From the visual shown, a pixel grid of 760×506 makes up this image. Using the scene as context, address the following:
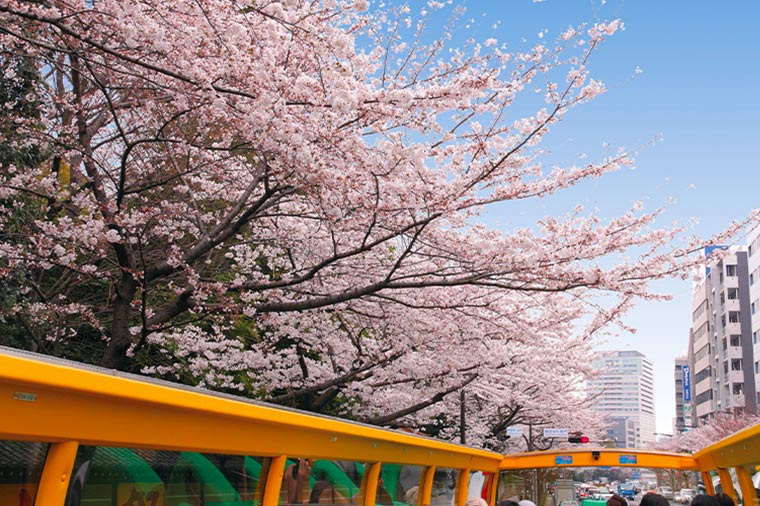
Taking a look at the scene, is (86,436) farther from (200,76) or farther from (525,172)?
(525,172)

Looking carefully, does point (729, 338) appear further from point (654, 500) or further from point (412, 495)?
point (412, 495)

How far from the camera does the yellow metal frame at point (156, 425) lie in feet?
10.3

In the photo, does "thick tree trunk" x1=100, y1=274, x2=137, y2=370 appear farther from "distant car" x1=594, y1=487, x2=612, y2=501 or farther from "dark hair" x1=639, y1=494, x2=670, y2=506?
"distant car" x1=594, y1=487, x2=612, y2=501

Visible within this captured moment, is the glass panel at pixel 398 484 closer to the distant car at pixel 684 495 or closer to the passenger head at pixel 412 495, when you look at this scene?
the passenger head at pixel 412 495

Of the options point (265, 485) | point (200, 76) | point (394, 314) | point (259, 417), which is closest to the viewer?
point (259, 417)

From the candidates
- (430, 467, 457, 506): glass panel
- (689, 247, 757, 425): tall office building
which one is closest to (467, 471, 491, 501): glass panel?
(430, 467, 457, 506): glass panel

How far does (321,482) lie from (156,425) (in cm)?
231

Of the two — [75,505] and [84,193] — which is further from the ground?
[84,193]

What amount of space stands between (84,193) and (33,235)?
1.11m

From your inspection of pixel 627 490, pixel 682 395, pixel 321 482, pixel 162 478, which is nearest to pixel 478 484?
pixel 627 490

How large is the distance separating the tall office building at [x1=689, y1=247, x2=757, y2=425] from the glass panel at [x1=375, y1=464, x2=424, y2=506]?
6519cm

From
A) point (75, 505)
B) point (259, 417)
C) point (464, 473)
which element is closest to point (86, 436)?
point (75, 505)

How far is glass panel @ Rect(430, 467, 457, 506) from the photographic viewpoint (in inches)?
374

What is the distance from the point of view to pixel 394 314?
15.2 metres
